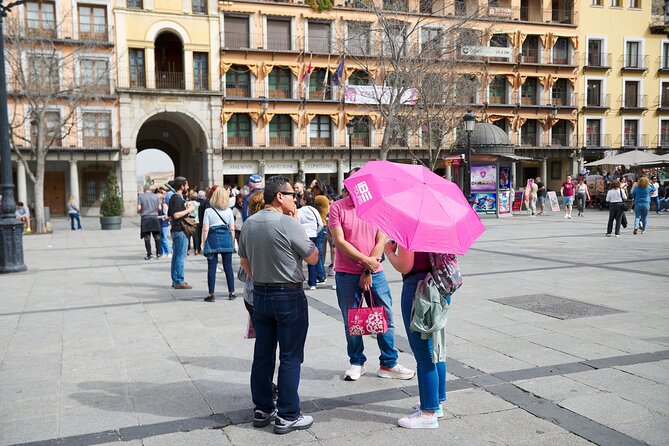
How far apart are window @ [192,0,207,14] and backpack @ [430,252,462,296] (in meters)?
35.6

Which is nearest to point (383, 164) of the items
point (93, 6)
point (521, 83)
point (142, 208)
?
point (142, 208)

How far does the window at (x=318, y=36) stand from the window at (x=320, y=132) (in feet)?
14.7

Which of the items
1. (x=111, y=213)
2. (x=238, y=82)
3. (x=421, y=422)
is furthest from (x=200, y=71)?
(x=421, y=422)

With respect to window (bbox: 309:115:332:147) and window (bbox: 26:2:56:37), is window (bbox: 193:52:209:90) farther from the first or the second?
window (bbox: 26:2:56:37)

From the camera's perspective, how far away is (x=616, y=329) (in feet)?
21.2

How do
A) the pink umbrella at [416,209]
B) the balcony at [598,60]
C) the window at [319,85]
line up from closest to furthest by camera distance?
the pink umbrella at [416,209] < the window at [319,85] < the balcony at [598,60]

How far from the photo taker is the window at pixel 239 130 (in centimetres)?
3822

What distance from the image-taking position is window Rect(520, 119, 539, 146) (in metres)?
45.2

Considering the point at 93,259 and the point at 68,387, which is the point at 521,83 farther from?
the point at 68,387

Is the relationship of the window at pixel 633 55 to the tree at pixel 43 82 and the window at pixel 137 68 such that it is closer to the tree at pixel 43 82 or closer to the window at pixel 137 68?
the window at pixel 137 68

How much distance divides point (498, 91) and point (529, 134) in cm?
425

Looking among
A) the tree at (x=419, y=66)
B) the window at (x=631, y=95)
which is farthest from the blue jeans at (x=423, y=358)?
the window at (x=631, y=95)

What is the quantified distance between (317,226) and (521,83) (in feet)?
129

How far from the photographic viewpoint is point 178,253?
9492 mm
